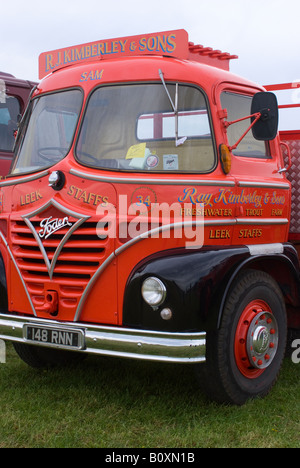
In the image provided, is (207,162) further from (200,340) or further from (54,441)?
(54,441)

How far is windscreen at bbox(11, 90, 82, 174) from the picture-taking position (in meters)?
4.45

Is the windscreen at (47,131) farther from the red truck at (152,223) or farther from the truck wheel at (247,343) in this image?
the truck wheel at (247,343)

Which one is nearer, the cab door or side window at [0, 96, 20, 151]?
the cab door

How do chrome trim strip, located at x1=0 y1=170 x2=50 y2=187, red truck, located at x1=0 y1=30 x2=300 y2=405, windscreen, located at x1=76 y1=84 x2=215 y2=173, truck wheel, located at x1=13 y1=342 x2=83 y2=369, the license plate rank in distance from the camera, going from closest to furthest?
red truck, located at x1=0 y1=30 x2=300 y2=405, the license plate, windscreen, located at x1=76 y1=84 x2=215 y2=173, chrome trim strip, located at x1=0 y1=170 x2=50 y2=187, truck wheel, located at x1=13 y1=342 x2=83 y2=369

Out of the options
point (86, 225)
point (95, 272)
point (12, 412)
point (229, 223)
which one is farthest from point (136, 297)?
point (12, 412)

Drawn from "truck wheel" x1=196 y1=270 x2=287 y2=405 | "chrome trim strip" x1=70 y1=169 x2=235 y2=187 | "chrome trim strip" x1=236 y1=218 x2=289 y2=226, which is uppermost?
"chrome trim strip" x1=70 y1=169 x2=235 y2=187

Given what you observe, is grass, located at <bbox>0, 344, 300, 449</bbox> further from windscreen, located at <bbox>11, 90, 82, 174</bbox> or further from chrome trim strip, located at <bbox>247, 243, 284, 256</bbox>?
windscreen, located at <bbox>11, 90, 82, 174</bbox>

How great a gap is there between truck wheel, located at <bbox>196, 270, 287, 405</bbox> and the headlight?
1.52 feet

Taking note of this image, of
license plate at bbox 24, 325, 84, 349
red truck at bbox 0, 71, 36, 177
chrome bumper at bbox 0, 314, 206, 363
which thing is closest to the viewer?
chrome bumper at bbox 0, 314, 206, 363

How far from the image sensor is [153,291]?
3814 mm

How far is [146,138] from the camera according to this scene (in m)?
4.23

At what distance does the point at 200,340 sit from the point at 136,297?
0.48 meters

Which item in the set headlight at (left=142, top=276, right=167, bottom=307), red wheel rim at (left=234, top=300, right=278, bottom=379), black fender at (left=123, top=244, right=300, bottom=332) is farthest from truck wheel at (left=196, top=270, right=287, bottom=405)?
headlight at (left=142, top=276, right=167, bottom=307)

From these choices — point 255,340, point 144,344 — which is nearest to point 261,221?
point 255,340
